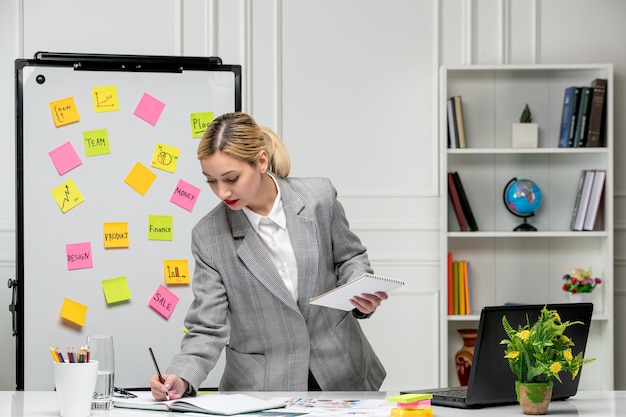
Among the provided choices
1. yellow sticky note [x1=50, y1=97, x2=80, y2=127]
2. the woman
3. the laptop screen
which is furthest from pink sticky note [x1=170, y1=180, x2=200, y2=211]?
the laptop screen

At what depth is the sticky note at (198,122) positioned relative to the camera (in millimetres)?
3729

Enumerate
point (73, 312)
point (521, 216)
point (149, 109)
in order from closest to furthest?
point (73, 312), point (149, 109), point (521, 216)

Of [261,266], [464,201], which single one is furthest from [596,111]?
[261,266]

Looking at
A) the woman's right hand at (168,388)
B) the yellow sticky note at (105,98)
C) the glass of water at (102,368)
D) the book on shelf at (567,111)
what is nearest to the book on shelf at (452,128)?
the book on shelf at (567,111)

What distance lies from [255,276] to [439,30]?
2291 mm

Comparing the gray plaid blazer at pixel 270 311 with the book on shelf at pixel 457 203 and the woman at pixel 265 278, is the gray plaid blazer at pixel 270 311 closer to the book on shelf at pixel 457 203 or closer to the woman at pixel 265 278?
the woman at pixel 265 278

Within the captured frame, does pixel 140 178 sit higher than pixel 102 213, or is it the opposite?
pixel 140 178

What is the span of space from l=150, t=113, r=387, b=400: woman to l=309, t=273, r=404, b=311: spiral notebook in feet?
0.16

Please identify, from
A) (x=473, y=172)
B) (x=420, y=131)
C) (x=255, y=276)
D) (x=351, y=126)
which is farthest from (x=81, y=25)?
(x=255, y=276)

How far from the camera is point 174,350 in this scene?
3.63 m

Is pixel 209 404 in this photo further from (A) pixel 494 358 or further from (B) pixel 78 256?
(B) pixel 78 256

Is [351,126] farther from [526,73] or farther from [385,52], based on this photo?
[526,73]

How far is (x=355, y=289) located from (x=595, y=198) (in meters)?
2.28

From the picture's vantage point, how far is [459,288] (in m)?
4.07
